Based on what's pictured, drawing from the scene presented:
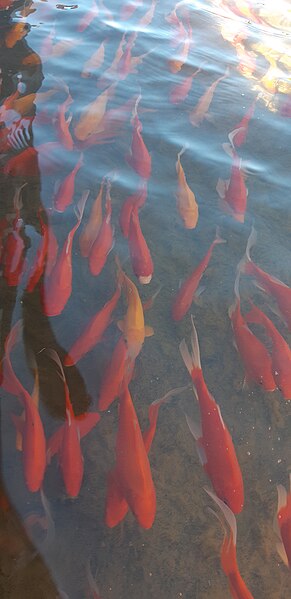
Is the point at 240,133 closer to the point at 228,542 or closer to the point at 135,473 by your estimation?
the point at 135,473

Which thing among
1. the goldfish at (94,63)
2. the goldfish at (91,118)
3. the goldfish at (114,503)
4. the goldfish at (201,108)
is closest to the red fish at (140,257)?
the goldfish at (114,503)

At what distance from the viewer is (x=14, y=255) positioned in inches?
143

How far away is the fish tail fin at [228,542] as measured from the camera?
237 cm

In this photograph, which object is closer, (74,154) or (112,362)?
(112,362)

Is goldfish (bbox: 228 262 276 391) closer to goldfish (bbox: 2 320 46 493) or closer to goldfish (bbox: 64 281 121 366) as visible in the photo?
goldfish (bbox: 64 281 121 366)

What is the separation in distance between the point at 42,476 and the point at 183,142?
3.53 meters

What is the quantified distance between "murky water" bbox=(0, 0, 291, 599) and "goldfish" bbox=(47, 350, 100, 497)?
0.09 m

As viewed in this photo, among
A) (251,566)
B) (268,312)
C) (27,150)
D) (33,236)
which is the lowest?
(251,566)

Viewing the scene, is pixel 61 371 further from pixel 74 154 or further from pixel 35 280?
pixel 74 154

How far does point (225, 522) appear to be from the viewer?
8.52 ft

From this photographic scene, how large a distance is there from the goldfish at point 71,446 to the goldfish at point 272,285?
1408 millimetres

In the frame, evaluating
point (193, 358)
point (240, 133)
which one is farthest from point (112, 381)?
point (240, 133)

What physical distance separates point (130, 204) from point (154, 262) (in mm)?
510

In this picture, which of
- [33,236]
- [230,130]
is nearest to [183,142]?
[230,130]
